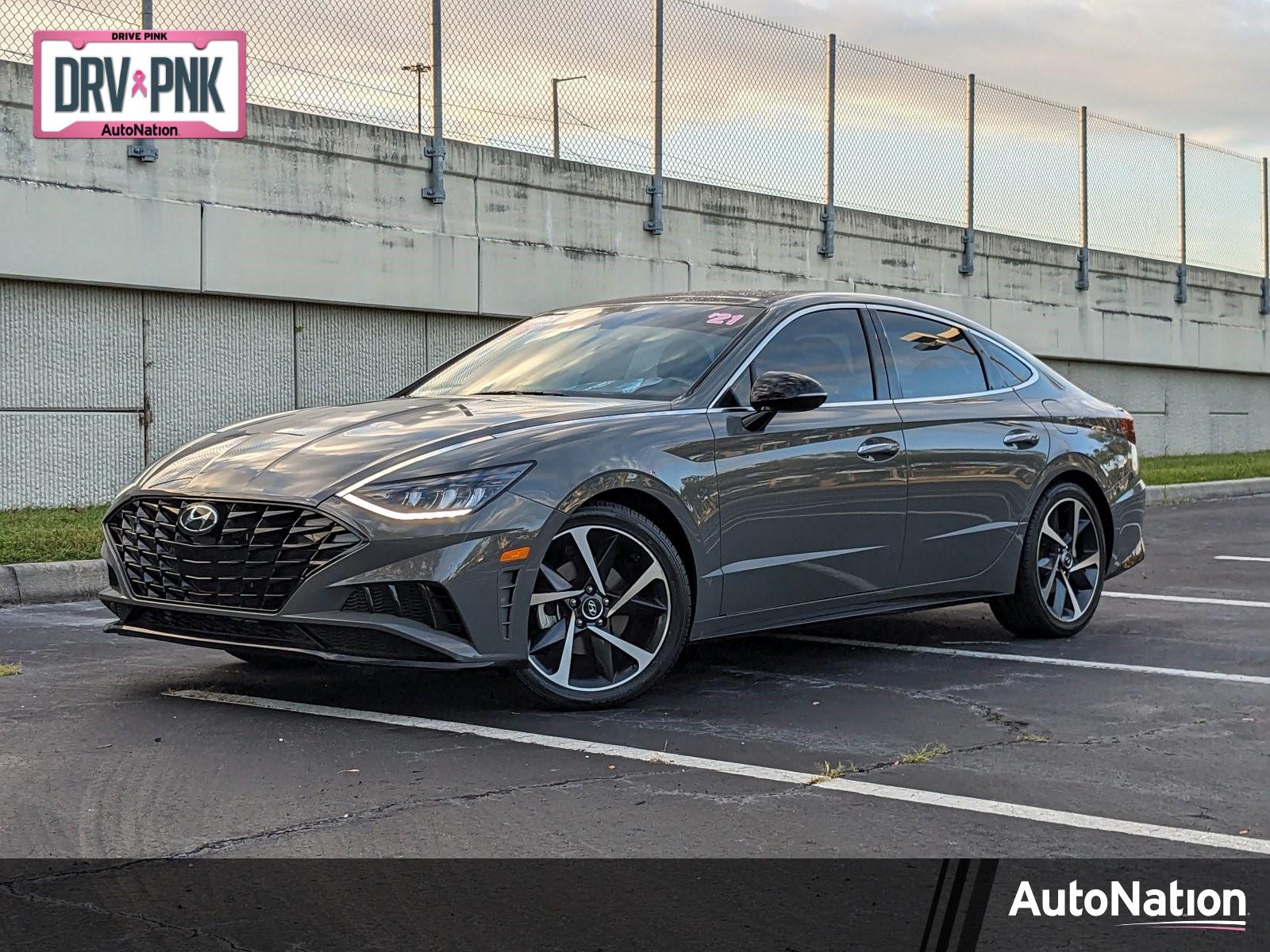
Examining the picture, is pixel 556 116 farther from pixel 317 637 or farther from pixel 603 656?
pixel 317 637

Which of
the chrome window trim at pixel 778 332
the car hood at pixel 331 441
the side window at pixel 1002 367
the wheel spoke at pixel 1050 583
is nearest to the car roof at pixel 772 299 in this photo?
the chrome window trim at pixel 778 332

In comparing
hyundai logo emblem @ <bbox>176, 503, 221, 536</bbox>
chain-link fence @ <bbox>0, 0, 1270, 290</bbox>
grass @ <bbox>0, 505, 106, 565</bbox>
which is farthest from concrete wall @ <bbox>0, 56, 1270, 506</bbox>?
hyundai logo emblem @ <bbox>176, 503, 221, 536</bbox>

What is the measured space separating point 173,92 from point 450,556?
8819 millimetres

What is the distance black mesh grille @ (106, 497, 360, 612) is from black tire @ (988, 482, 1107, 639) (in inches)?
136

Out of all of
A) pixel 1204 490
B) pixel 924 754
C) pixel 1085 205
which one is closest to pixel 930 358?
pixel 924 754

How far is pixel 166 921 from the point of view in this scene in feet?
11.1

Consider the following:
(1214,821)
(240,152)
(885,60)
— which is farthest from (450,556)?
(885,60)

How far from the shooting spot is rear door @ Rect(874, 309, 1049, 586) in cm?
680

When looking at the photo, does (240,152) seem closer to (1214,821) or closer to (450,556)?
(450,556)

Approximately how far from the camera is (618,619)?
568 centimetres

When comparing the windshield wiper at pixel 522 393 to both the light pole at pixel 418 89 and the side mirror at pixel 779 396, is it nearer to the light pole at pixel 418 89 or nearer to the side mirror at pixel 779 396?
the side mirror at pixel 779 396

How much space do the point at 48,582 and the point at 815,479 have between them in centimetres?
473

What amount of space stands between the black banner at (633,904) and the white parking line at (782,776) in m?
0.25

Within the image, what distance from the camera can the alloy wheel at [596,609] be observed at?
5.48 metres
